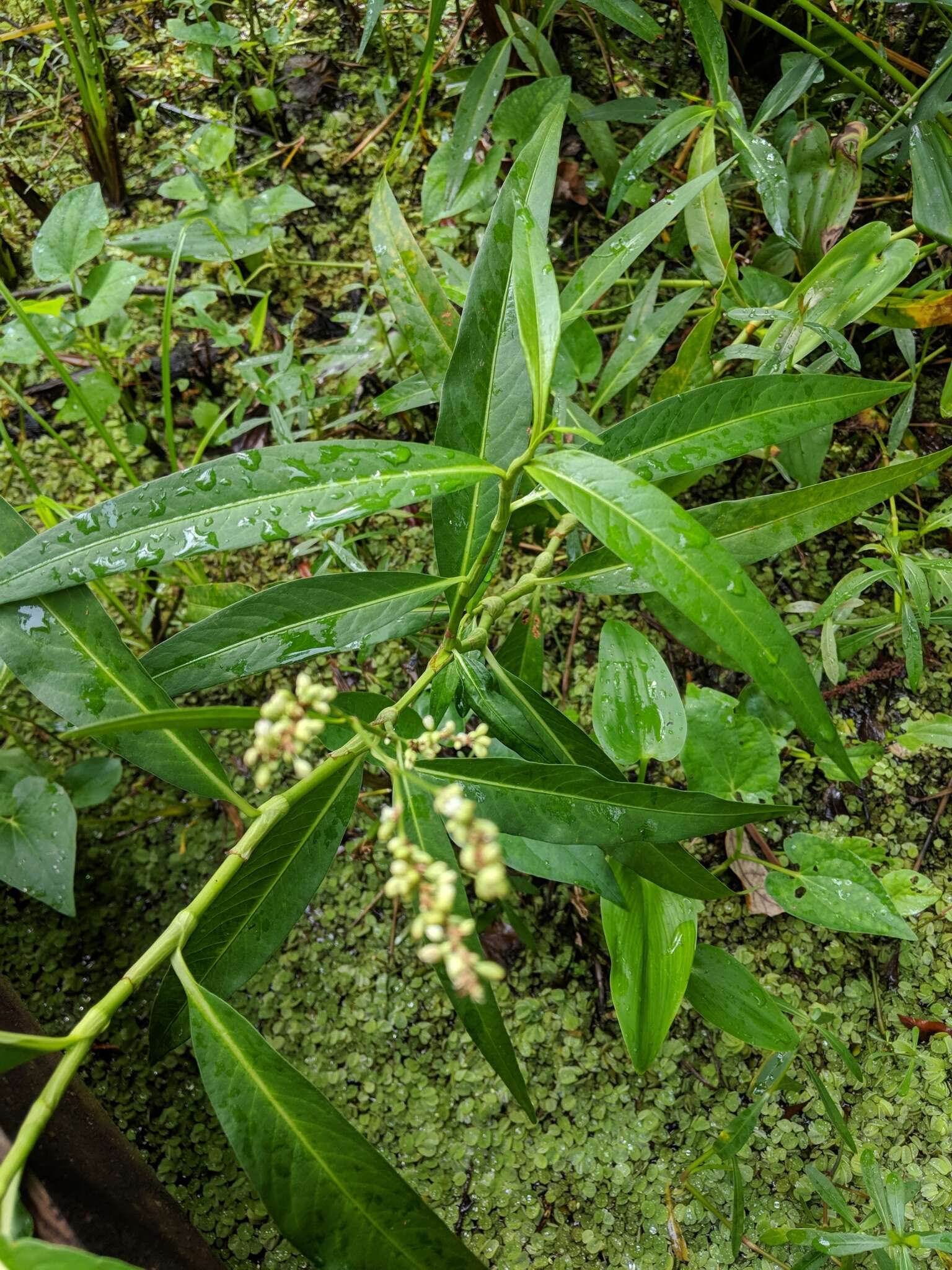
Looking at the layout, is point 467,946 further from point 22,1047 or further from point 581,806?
point 22,1047

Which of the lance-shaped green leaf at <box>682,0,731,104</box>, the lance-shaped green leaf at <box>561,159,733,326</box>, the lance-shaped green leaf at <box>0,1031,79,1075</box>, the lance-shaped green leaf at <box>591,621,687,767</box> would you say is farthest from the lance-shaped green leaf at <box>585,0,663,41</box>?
the lance-shaped green leaf at <box>0,1031,79,1075</box>

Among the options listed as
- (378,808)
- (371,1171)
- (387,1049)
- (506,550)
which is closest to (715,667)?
(506,550)

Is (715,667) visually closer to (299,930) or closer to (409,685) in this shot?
(409,685)

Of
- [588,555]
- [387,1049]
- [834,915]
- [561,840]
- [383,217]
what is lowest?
[387,1049]

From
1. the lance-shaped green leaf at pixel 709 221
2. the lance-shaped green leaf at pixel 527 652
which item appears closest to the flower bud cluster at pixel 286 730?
the lance-shaped green leaf at pixel 527 652

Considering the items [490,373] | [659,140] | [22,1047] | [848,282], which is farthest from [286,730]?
[659,140]

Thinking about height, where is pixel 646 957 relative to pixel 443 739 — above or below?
A: below
